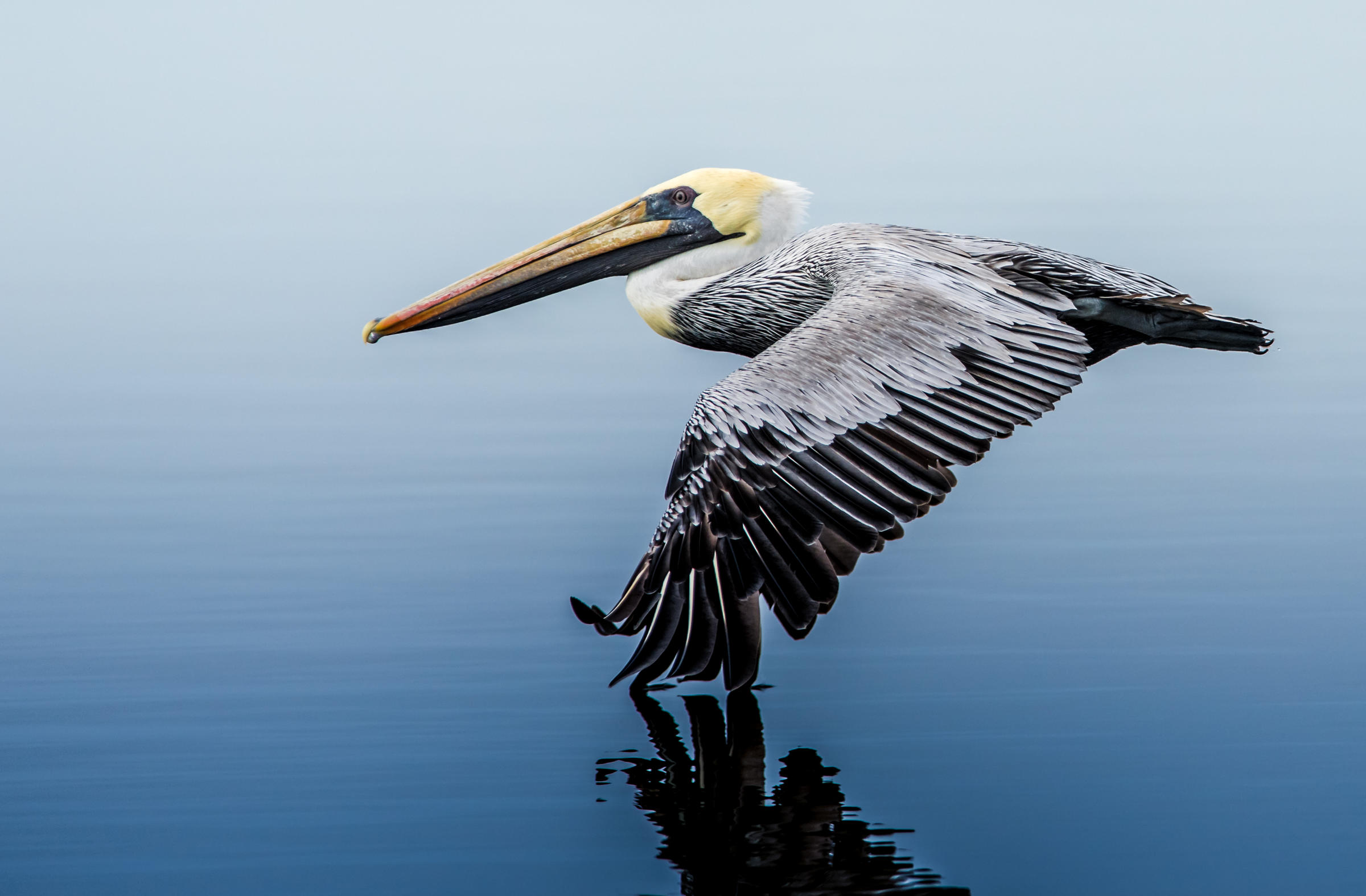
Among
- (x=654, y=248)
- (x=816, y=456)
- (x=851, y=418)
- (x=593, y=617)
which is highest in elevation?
(x=654, y=248)

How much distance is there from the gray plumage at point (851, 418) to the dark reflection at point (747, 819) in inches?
11.2

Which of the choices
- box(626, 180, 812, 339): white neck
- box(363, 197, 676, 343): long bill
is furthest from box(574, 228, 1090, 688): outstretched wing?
box(363, 197, 676, 343): long bill

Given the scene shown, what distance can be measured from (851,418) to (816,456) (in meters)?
0.24

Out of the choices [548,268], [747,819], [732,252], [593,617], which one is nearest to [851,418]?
[593,617]

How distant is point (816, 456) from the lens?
521 cm

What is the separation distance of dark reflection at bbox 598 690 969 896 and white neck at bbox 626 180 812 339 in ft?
8.69

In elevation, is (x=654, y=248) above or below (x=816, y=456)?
above

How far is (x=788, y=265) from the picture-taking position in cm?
693

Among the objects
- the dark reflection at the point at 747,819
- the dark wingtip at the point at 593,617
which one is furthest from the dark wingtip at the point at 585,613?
the dark reflection at the point at 747,819

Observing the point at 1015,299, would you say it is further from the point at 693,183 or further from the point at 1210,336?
the point at 693,183

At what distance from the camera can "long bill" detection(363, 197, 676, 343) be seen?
24.5 ft

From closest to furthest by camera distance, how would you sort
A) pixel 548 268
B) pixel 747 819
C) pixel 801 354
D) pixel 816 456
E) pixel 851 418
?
pixel 747 819, pixel 816 456, pixel 851 418, pixel 801 354, pixel 548 268

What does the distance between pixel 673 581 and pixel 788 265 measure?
89.3 inches

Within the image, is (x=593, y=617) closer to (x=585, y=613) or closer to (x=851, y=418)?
(x=585, y=613)
